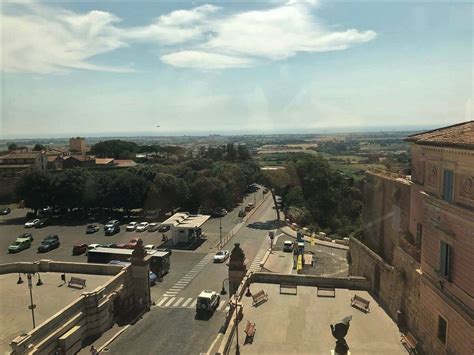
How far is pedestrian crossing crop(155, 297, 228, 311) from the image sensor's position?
30.9 metres

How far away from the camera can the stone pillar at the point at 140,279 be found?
2736 centimetres

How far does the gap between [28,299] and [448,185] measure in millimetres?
21921

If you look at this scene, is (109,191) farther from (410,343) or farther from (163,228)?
(410,343)

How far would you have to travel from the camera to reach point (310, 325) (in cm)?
1788

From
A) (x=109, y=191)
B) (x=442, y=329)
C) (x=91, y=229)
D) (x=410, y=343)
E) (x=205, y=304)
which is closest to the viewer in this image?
(x=442, y=329)

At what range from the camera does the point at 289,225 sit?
5828 cm

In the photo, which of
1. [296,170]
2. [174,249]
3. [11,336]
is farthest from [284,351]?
[296,170]

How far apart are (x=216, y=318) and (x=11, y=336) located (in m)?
13.1

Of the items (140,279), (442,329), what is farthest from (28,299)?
(442,329)

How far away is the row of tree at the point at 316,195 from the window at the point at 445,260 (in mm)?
42725

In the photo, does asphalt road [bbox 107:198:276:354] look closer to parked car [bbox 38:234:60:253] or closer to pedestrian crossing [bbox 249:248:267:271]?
pedestrian crossing [bbox 249:248:267:271]

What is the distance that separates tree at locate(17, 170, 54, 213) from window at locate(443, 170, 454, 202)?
61493 millimetres

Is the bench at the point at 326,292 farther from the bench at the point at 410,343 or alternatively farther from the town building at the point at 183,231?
the town building at the point at 183,231

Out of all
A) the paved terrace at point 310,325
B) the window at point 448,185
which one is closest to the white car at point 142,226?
the paved terrace at point 310,325
